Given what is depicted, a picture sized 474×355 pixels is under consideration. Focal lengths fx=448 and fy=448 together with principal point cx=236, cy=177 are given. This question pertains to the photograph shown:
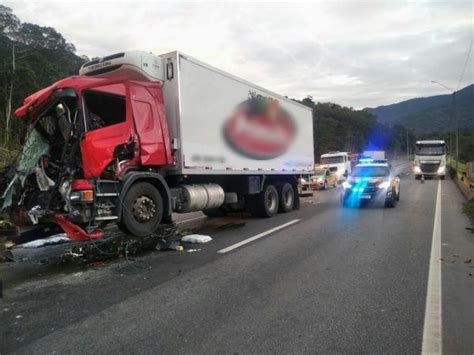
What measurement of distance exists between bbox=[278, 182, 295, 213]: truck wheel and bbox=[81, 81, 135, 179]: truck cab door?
24.3 feet

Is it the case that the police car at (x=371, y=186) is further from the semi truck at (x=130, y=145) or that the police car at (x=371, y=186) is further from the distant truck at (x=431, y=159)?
the distant truck at (x=431, y=159)

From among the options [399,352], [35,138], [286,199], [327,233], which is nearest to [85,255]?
[35,138]

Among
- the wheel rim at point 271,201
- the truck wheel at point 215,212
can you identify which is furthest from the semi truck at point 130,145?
the truck wheel at point 215,212

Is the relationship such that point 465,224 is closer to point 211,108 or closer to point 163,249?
point 211,108

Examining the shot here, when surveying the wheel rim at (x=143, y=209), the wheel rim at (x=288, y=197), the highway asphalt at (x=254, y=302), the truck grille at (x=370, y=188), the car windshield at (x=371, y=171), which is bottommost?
the highway asphalt at (x=254, y=302)

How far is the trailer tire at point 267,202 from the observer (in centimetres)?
1305

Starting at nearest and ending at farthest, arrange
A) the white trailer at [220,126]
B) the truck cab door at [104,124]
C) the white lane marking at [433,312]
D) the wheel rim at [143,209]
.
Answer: the white lane marking at [433,312] → the truck cab door at [104,124] → the wheel rim at [143,209] → the white trailer at [220,126]

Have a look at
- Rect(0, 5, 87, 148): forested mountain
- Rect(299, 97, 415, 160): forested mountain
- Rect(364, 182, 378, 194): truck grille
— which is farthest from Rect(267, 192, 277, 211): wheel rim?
Rect(299, 97, 415, 160): forested mountain

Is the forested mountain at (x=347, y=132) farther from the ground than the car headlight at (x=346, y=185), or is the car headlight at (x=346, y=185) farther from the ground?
the forested mountain at (x=347, y=132)

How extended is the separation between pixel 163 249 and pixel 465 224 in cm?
761

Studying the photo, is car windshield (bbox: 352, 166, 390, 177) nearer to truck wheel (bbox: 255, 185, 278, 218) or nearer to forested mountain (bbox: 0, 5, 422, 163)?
truck wheel (bbox: 255, 185, 278, 218)

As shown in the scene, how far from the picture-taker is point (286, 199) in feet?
48.7

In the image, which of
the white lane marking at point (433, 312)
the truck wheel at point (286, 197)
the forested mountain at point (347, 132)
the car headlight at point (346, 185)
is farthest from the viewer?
the forested mountain at point (347, 132)

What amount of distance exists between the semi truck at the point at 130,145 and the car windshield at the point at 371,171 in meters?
5.67
